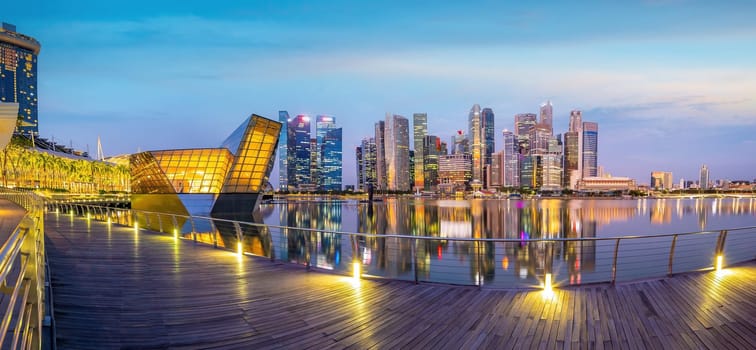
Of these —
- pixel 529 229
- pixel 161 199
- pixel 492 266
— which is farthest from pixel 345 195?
pixel 492 266

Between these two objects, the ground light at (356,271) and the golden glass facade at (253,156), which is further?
the golden glass facade at (253,156)

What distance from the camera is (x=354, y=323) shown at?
539 cm

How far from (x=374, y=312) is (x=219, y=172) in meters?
44.0

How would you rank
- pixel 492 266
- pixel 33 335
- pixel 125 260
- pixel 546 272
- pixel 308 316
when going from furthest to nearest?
pixel 492 266 < pixel 125 260 < pixel 546 272 < pixel 308 316 < pixel 33 335

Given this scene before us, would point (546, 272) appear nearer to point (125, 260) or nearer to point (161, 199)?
point (125, 260)

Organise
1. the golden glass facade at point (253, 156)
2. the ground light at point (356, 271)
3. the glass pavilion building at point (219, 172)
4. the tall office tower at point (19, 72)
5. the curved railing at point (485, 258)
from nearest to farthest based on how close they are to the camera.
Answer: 1. the ground light at point (356, 271)
2. the curved railing at point (485, 258)
3. the golden glass facade at point (253, 156)
4. the glass pavilion building at point (219, 172)
5. the tall office tower at point (19, 72)

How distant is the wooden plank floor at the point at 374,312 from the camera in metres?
4.84

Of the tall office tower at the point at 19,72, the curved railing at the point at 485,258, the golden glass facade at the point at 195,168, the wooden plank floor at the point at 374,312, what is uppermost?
the tall office tower at the point at 19,72

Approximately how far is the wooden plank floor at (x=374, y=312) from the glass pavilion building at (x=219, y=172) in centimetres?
3752

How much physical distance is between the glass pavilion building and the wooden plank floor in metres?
37.5

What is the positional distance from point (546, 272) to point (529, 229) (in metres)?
36.7

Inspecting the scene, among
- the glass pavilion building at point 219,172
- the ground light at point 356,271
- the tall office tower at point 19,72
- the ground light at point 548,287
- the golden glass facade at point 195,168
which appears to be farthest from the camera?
the tall office tower at point 19,72

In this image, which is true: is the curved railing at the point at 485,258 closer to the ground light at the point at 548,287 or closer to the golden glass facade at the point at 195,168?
the ground light at the point at 548,287

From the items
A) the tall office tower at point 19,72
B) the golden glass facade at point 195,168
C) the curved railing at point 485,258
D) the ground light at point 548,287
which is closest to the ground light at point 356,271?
the ground light at point 548,287
